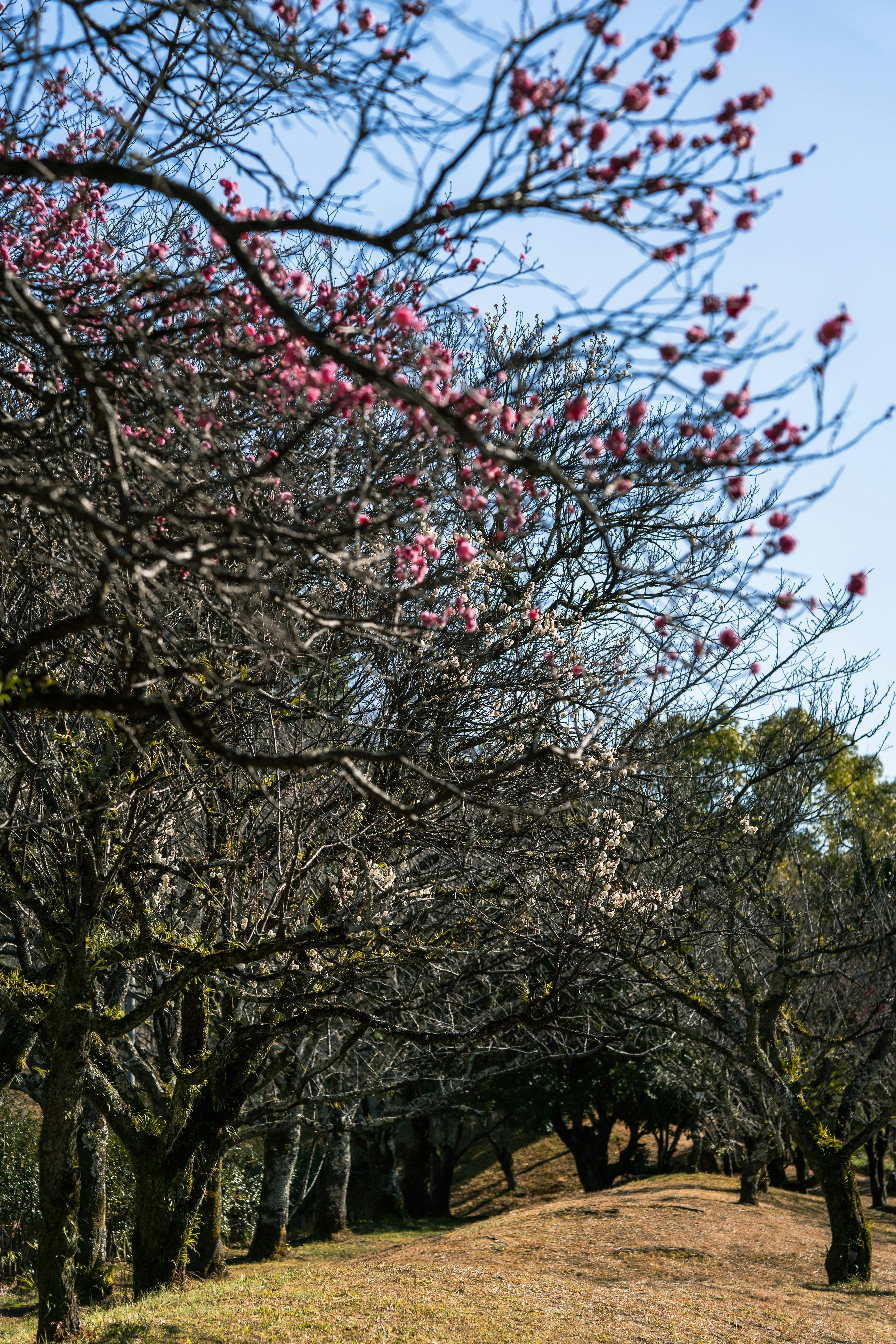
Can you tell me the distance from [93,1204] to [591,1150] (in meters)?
17.0

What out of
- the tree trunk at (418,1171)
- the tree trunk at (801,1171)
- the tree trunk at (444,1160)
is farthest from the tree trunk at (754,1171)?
the tree trunk at (418,1171)

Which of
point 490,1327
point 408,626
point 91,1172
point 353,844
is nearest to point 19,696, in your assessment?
point 408,626

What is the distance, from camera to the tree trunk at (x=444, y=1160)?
2444 cm

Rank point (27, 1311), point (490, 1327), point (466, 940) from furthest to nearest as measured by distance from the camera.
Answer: point (27, 1311) < point (490, 1327) < point (466, 940)

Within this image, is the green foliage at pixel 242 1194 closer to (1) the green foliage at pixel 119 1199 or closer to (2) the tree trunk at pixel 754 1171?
(1) the green foliage at pixel 119 1199

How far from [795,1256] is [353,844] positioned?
39.8ft

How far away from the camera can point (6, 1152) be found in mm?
16438

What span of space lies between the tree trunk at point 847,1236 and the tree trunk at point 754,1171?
5.51 m

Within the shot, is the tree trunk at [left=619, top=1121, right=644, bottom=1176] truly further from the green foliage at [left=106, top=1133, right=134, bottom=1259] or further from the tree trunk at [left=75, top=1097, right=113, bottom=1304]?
the tree trunk at [left=75, top=1097, right=113, bottom=1304]

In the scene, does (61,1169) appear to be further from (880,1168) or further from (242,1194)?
(880,1168)

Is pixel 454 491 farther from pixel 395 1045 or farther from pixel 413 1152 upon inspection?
pixel 413 1152

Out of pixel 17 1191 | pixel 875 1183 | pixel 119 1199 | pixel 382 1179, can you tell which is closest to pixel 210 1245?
pixel 119 1199

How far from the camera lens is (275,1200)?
16.2 meters

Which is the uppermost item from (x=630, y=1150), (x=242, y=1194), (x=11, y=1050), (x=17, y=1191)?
(x=11, y=1050)
